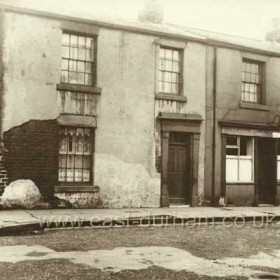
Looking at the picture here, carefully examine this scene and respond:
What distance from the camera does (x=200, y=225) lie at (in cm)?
1203

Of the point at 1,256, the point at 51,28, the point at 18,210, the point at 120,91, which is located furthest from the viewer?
the point at 120,91

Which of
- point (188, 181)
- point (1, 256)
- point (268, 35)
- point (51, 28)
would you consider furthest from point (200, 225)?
point (268, 35)

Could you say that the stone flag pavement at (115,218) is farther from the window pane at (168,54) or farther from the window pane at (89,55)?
the window pane at (168,54)

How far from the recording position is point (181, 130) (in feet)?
51.8

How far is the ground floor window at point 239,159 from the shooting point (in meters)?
17.1

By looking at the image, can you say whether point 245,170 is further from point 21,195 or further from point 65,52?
point 21,195

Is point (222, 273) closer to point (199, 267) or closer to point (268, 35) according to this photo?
point (199, 267)

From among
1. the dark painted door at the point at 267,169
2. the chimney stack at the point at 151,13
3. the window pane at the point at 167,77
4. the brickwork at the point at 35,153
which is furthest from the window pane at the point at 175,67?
the brickwork at the point at 35,153

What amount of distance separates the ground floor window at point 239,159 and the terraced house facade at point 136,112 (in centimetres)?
4

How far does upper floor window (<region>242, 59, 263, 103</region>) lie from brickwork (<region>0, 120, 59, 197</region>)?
25.4 feet

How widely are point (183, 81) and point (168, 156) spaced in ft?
8.92

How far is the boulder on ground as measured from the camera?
43.1 ft

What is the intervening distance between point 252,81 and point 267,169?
11.6ft

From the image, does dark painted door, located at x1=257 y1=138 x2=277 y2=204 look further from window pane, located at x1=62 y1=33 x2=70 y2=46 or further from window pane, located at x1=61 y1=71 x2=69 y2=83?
window pane, located at x1=62 y1=33 x2=70 y2=46
